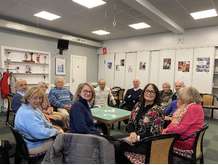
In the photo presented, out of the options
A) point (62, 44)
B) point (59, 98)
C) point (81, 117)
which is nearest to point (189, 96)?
point (81, 117)

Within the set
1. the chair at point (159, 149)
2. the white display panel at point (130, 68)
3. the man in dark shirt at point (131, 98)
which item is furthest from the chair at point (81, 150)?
the white display panel at point (130, 68)

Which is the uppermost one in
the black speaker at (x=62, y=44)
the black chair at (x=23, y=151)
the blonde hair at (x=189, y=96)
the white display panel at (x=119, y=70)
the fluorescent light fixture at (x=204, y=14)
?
the fluorescent light fixture at (x=204, y=14)

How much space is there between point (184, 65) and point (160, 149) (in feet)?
17.1

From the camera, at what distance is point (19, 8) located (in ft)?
15.8

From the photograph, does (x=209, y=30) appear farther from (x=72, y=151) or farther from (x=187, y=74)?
(x=72, y=151)

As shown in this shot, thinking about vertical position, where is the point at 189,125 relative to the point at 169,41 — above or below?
below

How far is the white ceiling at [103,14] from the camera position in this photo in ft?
14.0

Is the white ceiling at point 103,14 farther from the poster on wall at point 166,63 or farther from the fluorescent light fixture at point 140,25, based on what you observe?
the poster on wall at point 166,63

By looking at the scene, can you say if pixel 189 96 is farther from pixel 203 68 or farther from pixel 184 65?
pixel 184 65

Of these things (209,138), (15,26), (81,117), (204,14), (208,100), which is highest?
(204,14)

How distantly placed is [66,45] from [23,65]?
177cm

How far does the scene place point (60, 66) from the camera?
7.53 metres

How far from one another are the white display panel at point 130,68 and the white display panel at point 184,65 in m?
1.77

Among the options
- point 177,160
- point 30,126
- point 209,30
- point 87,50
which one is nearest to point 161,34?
point 209,30
